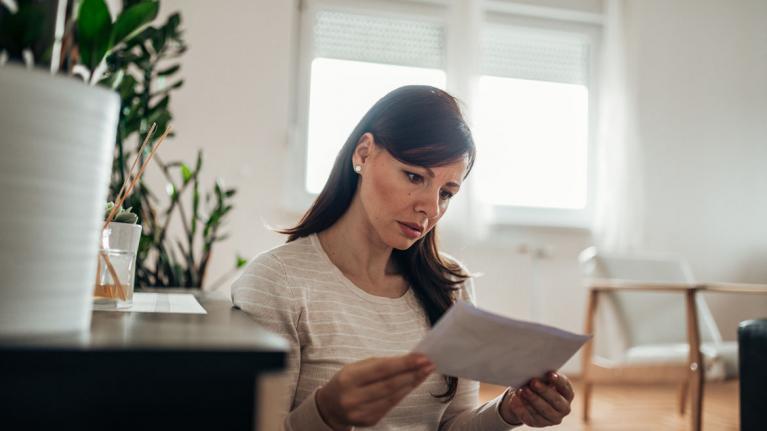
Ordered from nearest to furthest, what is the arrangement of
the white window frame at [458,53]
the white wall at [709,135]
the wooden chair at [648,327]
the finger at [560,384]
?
the finger at [560,384] → the wooden chair at [648,327] → the white window frame at [458,53] → the white wall at [709,135]

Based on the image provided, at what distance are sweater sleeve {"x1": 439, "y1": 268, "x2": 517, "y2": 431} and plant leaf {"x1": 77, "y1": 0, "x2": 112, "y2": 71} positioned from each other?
0.88 m

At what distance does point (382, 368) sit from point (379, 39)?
369cm

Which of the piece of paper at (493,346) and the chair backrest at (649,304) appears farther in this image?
the chair backrest at (649,304)

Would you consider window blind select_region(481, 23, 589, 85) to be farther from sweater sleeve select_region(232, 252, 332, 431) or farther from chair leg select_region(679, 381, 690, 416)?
sweater sleeve select_region(232, 252, 332, 431)

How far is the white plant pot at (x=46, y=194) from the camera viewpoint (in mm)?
433

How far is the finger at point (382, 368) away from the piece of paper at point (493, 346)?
0.02m

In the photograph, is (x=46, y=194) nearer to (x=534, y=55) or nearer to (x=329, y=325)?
(x=329, y=325)

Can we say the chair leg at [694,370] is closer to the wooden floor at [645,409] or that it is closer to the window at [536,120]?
the wooden floor at [645,409]

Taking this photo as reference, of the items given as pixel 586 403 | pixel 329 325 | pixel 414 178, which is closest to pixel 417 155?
pixel 414 178

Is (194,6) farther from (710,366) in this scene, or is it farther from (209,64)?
(710,366)

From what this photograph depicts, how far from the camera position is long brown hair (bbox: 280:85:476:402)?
1186 mm

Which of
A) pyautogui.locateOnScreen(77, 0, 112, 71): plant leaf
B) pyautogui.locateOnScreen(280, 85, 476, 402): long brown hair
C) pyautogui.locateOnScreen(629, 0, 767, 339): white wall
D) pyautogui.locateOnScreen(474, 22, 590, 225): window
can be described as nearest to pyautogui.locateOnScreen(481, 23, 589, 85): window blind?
pyautogui.locateOnScreen(474, 22, 590, 225): window

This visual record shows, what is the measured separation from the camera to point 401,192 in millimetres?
1203

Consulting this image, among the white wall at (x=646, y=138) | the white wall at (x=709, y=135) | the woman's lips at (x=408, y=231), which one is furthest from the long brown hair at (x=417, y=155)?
the white wall at (x=709, y=135)
